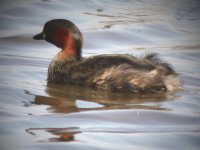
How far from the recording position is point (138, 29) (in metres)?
12.5

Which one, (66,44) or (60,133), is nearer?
(60,133)

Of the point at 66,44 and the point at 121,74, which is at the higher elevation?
the point at 66,44

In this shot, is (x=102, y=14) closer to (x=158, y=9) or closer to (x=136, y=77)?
(x=158, y=9)

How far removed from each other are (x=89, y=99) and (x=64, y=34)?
1.39 metres

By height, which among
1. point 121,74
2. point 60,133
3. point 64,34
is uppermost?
point 64,34

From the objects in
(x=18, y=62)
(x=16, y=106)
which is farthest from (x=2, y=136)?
(x=18, y=62)

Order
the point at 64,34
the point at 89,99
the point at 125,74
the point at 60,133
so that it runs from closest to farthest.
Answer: the point at 60,133, the point at 89,99, the point at 125,74, the point at 64,34

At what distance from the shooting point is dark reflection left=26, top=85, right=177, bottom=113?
7.31m

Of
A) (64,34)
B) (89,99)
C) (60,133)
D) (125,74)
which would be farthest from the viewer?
(64,34)

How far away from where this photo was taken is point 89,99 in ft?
25.5

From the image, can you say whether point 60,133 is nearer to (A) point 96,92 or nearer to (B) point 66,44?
(A) point 96,92

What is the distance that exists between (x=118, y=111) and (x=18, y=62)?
2.87 metres

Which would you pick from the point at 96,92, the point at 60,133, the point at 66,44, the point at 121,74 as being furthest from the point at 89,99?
the point at 60,133

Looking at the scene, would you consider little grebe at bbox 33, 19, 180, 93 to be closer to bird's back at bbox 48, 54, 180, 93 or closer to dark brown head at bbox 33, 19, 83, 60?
bird's back at bbox 48, 54, 180, 93
